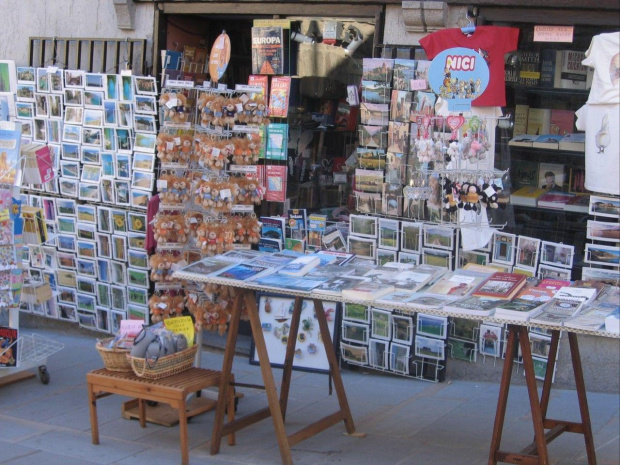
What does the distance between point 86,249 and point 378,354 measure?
10.7 ft

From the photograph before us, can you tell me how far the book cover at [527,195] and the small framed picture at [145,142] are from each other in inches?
135

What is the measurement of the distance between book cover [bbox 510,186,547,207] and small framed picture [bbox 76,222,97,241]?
13.8ft

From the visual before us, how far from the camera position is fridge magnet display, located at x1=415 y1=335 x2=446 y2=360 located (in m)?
7.33

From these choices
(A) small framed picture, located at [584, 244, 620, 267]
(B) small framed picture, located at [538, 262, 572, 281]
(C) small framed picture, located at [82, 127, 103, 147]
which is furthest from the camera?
(C) small framed picture, located at [82, 127, 103, 147]

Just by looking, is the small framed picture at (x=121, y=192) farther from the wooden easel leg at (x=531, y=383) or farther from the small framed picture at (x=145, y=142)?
the wooden easel leg at (x=531, y=383)

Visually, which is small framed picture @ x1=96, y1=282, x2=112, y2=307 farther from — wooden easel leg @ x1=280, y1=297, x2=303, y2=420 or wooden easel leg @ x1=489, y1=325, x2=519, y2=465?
wooden easel leg @ x1=489, y1=325, x2=519, y2=465

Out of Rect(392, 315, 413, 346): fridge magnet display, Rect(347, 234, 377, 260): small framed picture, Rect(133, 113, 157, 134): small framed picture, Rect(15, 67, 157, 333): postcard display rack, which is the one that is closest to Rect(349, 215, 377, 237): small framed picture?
Rect(347, 234, 377, 260): small framed picture

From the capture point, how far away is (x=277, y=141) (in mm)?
7988

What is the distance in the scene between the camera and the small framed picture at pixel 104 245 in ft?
28.7

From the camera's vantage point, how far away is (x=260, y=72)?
316 inches

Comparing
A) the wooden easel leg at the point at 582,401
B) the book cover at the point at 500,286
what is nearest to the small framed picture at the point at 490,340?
the wooden easel leg at the point at 582,401

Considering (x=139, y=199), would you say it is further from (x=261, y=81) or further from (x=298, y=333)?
(x=298, y=333)

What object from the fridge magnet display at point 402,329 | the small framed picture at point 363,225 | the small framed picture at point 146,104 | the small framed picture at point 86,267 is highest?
the small framed picture at point 146,104

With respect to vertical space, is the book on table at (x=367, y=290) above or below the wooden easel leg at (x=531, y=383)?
above
